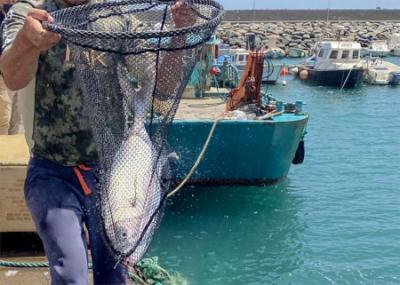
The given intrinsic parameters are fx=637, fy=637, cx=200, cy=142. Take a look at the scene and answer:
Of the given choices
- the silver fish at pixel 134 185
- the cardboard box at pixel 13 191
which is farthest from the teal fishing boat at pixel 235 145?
the silver fish at pixel 134 185

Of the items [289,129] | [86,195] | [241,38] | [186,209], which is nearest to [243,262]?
[186,209]

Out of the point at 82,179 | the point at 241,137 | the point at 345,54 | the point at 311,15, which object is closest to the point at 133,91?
the point at 82,179

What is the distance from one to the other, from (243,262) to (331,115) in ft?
55.5

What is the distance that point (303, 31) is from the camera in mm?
61344

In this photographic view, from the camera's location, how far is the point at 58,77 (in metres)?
2.70

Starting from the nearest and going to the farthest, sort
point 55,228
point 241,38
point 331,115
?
point 55,228 < point 331,115 < point 241,38

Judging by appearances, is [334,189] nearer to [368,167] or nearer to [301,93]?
[368,167]

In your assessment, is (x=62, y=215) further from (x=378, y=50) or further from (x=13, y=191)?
(x=378, y=50)

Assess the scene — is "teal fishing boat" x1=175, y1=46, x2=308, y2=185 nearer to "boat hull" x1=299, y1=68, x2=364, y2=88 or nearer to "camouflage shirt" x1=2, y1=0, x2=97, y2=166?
"camouflage shirt" x1=2, y1=0, x2=97, y2=166

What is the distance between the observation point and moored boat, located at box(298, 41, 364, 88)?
34000mm

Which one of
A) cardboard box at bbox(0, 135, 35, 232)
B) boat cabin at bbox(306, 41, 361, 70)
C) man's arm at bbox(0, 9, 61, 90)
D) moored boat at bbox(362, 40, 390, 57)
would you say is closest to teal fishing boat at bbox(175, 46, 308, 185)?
cardboard box at bbox(0, 135, 35, 232)

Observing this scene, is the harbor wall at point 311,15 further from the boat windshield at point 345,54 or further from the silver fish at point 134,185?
the silver fish at point 134,185

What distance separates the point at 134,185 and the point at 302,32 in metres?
59.9

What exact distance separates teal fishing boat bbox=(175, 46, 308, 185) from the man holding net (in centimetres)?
721
